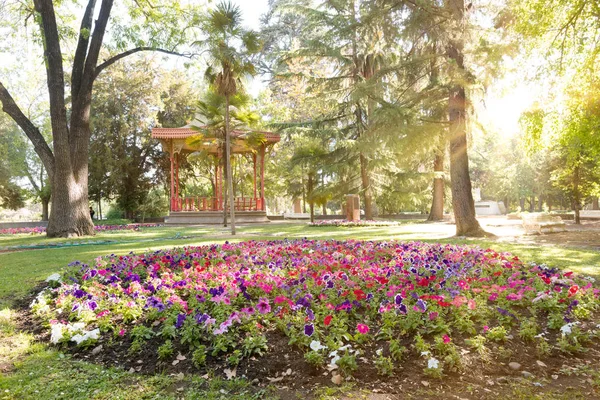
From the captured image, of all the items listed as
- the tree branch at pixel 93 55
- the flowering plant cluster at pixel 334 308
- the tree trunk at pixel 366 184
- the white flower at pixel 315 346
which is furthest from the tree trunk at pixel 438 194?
the white flower at pixel 315 346

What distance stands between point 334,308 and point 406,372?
949mm

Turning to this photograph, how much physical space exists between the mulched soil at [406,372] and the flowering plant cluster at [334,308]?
0.07 metres

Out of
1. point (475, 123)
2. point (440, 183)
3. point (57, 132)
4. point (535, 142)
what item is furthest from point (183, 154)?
point (535, 142)

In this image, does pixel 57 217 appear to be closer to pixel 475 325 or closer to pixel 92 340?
pixel 92 340

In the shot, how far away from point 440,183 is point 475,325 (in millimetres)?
20111

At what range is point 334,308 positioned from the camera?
3434mm

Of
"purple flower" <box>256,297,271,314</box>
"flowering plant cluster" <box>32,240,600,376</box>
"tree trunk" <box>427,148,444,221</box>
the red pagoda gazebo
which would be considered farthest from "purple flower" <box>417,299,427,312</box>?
"tree trunk" <box>427,148,444,221</box>

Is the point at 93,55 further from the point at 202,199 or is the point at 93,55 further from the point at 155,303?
the point at 155,303

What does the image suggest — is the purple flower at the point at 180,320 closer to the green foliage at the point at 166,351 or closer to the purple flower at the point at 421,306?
the green foliage at the point at 166,351

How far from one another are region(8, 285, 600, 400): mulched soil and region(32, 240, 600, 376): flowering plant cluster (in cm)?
7

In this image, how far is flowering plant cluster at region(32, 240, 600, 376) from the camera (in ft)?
9.42

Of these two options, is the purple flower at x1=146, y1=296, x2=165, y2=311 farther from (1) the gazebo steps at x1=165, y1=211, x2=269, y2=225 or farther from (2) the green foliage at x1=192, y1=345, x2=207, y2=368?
(1) the gazebo steps at x1=165, y1=211, x2=269, y2=225

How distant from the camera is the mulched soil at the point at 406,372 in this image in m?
2.38

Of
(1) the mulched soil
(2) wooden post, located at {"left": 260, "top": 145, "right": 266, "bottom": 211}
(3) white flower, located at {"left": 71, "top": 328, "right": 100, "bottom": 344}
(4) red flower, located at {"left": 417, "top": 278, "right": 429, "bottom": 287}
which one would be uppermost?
(2) wooden post, located at {"left": 260, "top": 145, "right": 266, "bottom": 211}
